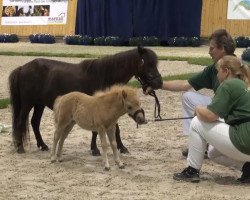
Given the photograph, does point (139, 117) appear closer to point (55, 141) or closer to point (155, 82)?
point (155, 82)

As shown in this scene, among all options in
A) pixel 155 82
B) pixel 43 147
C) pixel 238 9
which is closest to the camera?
pixel 155 82

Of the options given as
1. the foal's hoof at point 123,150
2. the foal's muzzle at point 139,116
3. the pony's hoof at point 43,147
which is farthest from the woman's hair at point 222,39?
the pony's hoof at point 43,147

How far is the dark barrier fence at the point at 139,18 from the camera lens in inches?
1123

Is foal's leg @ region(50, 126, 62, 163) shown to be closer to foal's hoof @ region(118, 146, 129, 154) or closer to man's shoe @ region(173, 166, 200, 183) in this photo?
foal's hoof @ region(118, 146, 129, 154)

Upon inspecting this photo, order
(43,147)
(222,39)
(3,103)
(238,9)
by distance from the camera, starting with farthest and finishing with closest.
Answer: (238,9) → (3,103) → (43,147) → (222,39)

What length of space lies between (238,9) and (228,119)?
2280cm

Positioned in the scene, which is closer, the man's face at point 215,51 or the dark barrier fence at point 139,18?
the man's face at point 215,51

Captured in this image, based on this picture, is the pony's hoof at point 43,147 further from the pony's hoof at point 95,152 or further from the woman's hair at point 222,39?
the woman's hair at point 222,39

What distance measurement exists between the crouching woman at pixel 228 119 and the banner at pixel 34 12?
26.8 meters

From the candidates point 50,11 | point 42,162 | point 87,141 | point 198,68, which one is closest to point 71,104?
point 42,162

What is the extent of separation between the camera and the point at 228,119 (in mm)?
5344

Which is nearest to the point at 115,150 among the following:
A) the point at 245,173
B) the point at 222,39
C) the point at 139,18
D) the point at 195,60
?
the point at 245,173

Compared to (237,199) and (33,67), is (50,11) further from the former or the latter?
(237,199)

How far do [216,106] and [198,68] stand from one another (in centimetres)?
1236
